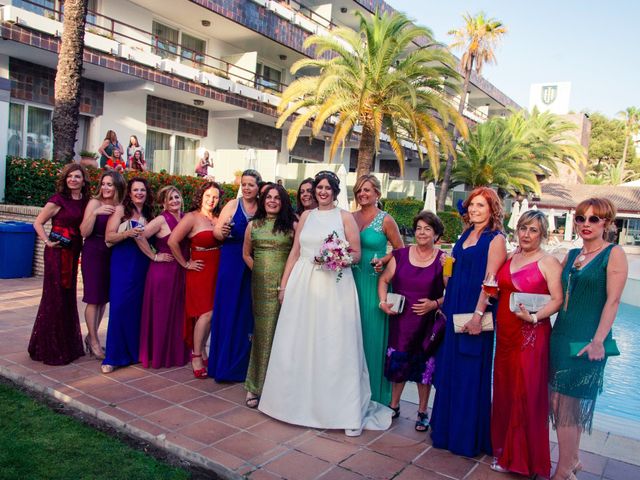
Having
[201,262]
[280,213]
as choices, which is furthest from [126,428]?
[280,213]

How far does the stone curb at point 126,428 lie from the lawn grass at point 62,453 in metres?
0.15

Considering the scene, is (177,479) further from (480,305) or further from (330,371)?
(480,305)

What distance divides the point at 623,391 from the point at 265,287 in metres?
5.31

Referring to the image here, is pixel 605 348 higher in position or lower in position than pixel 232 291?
higher

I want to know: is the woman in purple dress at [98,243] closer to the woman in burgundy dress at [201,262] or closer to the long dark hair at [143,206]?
the long dark hair at [143,206]

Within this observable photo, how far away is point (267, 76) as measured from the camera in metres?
23.9

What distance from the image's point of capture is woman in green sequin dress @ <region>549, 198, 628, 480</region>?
3238mm

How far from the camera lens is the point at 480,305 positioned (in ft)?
12.1

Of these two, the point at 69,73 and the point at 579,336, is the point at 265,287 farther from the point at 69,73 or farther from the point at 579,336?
the point at 69,73

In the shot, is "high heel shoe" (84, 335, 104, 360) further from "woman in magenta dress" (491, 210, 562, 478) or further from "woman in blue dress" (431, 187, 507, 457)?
"woman in magenta dress" (491, 210, 562, 478)

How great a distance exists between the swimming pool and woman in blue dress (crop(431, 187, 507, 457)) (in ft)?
5.04

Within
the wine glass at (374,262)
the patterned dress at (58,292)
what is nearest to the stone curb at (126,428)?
the patterned dress at (58,292)

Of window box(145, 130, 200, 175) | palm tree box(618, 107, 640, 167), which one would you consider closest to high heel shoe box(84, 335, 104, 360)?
window box(145, 130, 200, 175)

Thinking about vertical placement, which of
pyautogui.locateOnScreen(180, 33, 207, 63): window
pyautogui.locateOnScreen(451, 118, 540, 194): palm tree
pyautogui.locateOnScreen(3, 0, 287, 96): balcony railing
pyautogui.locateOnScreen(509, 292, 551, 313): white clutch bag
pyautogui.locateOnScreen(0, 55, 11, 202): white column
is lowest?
pyautogui.locateOnScreen(509, 292, 551, 313): white clutch bag
